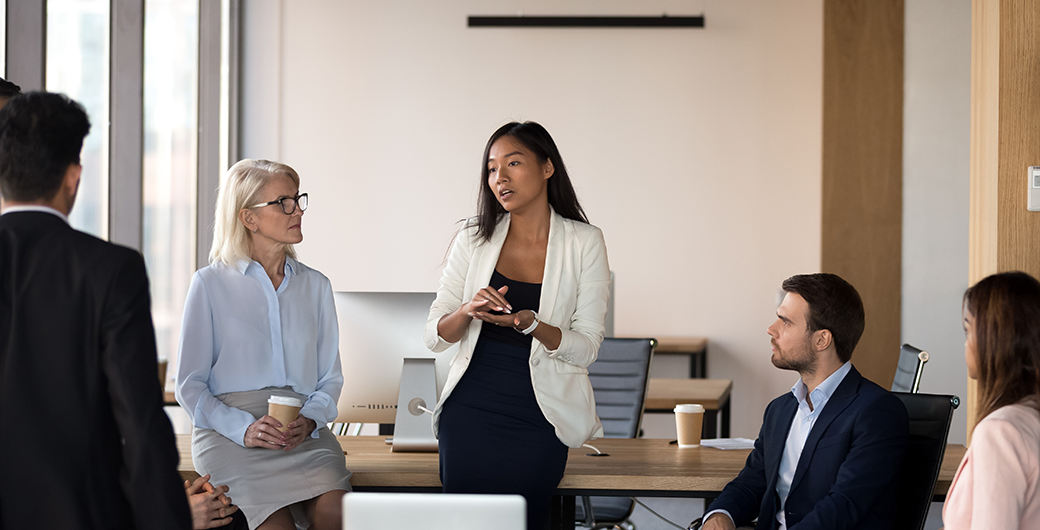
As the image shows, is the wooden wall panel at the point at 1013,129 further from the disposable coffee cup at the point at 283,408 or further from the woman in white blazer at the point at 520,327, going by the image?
the disposable coffee cup at the point at 283,408

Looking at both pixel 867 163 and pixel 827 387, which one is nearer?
pixel 827 387

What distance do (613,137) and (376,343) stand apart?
143 inches

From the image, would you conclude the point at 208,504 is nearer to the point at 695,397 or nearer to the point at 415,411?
the point at 415,411

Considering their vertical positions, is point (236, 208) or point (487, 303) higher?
point (236, 208)

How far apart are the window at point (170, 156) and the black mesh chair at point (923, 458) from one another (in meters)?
3.48

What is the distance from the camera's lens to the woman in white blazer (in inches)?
83.6

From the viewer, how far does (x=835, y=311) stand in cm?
213

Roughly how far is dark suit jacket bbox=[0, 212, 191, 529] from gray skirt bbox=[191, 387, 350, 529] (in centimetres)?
75

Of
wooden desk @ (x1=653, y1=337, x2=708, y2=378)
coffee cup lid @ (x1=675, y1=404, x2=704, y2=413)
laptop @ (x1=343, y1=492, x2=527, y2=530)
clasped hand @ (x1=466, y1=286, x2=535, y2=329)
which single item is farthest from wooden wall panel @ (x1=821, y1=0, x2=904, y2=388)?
laptop @ (x1=343, y1=492, x2=527, y2=530)

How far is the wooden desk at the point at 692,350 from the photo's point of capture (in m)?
5.31

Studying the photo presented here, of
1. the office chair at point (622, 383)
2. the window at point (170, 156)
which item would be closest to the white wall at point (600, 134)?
the window at point (170, 156)

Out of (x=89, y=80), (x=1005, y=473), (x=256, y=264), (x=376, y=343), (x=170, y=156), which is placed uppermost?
(x=89, y=80)

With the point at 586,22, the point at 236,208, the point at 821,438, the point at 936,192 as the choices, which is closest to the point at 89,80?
the point at 236,208

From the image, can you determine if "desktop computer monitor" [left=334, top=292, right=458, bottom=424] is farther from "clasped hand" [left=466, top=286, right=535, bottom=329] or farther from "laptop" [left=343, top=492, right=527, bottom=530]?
"laptop" [left=343, top=492, right=527, bottom=530]
